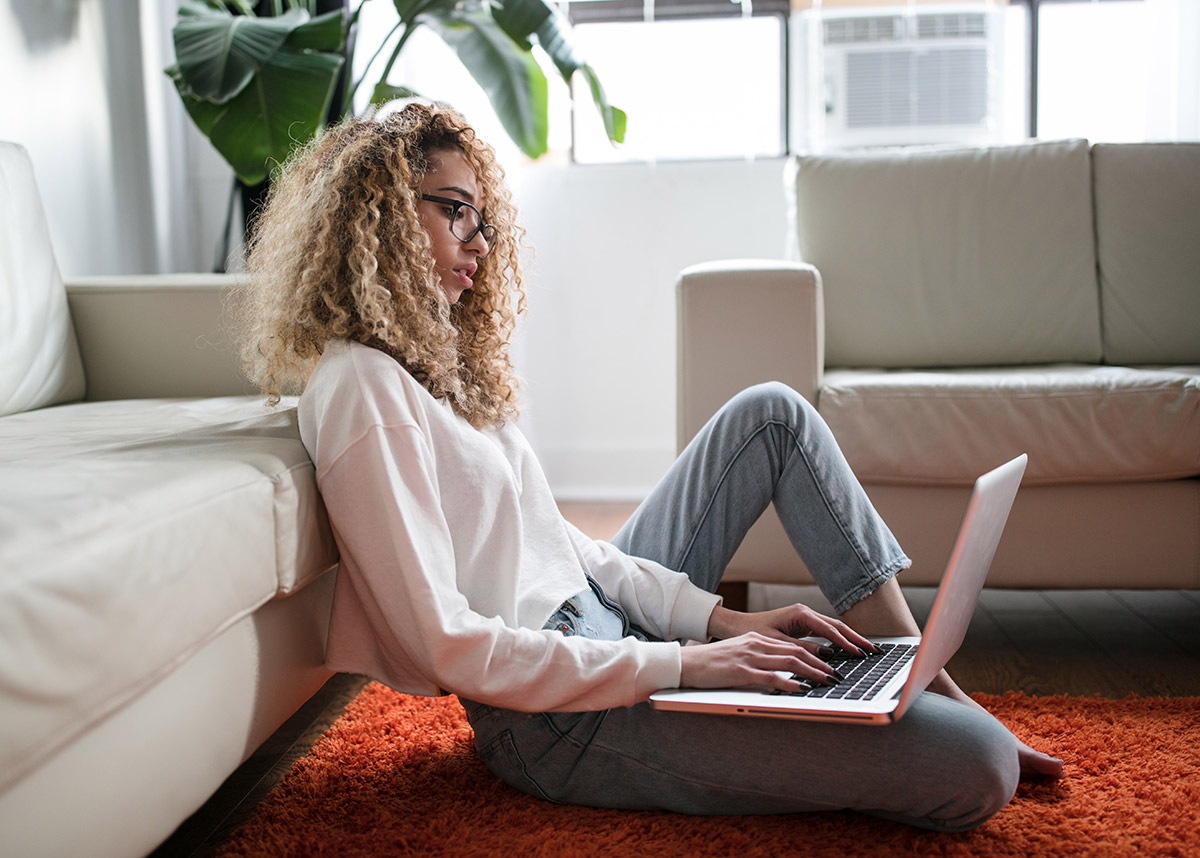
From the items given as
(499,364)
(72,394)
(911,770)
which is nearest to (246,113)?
(72,394)

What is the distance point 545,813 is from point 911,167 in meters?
1.66

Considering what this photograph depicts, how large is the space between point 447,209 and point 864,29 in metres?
2.37

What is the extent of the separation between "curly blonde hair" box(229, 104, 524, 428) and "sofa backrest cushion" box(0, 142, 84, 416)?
2.11ft

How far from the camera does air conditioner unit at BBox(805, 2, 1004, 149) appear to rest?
297 cm

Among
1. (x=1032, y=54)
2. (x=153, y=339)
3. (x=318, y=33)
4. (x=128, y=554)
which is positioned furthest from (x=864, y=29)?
(x=128, y=554)

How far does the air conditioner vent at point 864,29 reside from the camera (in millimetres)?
2994

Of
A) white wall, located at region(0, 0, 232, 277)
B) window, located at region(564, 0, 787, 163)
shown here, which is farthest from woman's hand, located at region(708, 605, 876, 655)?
window, located at region(564, 0, 787, 163)

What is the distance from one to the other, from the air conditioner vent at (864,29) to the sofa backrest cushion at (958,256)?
0.97 metres

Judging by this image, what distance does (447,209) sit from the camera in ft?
3.46

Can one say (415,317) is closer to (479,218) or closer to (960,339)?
(479,218)

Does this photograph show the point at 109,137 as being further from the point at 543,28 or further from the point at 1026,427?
the point at 1026,427

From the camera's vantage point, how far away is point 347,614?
97 cm

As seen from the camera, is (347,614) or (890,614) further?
(890,614)

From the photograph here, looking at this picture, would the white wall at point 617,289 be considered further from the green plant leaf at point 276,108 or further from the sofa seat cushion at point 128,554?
the sofa seat cushion at point 128,554
